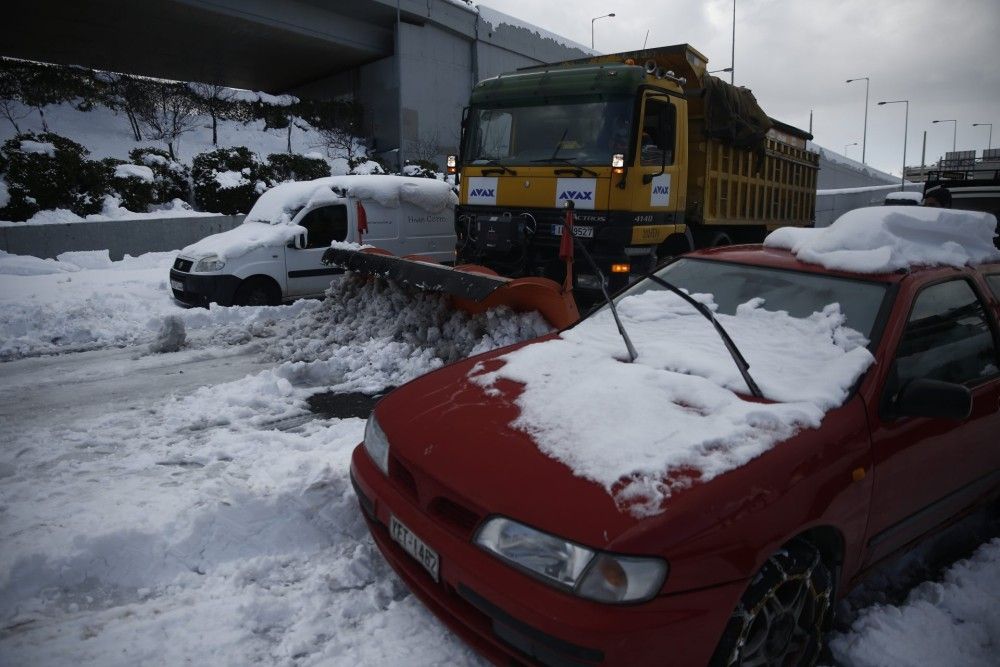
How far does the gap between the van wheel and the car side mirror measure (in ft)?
27.1

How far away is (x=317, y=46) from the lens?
74.2ft

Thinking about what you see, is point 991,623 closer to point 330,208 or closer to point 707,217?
point 707,217

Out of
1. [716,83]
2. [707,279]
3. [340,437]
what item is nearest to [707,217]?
[716,83]

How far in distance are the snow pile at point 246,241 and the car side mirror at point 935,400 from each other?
8.18 metres

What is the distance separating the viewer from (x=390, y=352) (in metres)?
6.29

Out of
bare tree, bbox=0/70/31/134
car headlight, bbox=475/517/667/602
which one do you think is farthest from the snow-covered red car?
bare tree, bbox=0/70/31/134

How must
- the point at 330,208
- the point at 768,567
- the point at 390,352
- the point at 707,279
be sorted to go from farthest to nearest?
the point at 330,208 < the point at 390,352 < the point at 707,279 < the point at 768,567

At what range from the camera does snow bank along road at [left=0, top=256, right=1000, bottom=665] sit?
249 centimetres

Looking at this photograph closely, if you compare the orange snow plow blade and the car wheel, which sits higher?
the orange snow plow blade

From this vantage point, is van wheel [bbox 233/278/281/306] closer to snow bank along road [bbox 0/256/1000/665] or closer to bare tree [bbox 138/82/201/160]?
snow bank along road [bbox 0/256/1000/665]

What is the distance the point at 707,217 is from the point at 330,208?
5430mm

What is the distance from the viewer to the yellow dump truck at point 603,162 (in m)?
7.18

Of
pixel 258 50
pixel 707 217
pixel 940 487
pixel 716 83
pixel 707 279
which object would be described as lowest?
pixel 940 487

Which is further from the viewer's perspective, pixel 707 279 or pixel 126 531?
pixel 707 279
